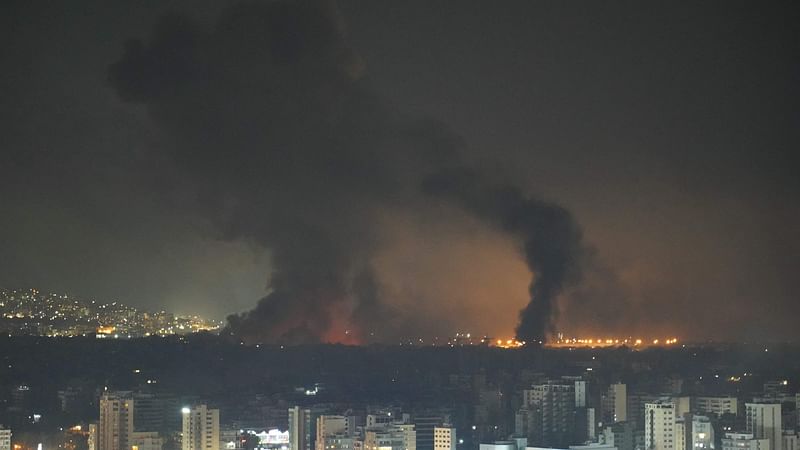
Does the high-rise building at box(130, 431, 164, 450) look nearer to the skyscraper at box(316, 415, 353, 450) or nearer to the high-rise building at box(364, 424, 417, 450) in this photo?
the skyscraper at box(316, 415, 353, 450)

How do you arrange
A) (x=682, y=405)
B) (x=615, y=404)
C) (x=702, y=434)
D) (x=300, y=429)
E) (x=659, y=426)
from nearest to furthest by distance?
(x=702, y=434)
(x=659, y=426)
(x=682, y=405)
(x=300, y=429)
(x=615, y=404)

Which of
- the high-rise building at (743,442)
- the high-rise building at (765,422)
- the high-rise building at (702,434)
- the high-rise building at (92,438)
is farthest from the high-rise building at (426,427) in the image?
Answer: the high-rise building at (92,438)

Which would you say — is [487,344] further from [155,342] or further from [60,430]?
[60,430]

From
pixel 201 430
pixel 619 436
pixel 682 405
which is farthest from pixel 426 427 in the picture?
pixel 682 405

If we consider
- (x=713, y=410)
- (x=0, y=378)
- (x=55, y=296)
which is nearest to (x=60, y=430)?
(x=0, y=378)

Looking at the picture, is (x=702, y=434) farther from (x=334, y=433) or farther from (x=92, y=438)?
(x=92, y=438)

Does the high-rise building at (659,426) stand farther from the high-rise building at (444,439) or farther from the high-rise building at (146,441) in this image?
the high-rise building at (146,441)
